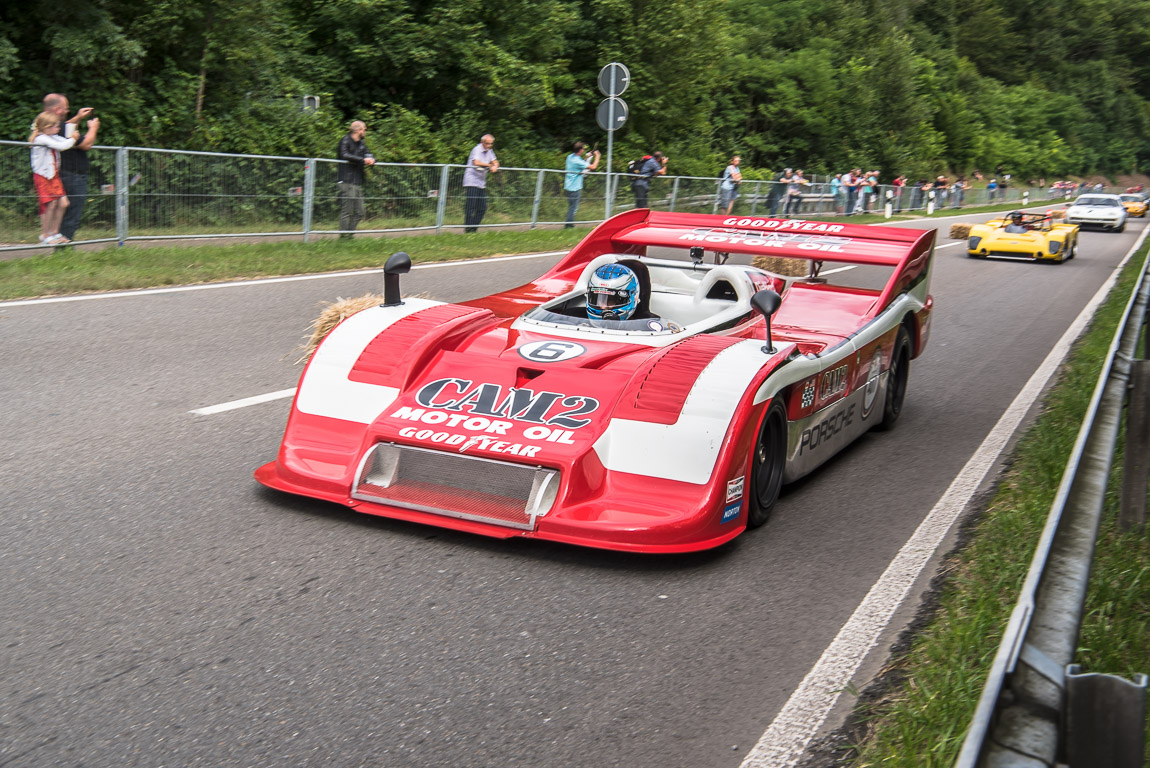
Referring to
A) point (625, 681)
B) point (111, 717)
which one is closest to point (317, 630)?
point (111, 717)

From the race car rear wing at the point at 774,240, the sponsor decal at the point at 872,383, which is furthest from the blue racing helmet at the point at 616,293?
the sponsor decal at the point at 872,383

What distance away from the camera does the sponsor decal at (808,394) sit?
18.0 ft

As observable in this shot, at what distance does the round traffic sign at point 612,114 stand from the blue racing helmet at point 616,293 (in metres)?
14.7

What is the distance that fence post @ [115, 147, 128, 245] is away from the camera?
12775 millimetres

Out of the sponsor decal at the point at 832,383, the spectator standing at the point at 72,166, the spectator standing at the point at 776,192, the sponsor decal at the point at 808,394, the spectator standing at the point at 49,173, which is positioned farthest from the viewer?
the spectator standing at the point at 776,192

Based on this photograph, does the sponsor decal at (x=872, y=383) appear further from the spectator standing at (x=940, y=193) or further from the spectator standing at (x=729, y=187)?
the spectator standing at (x=940, y=193)

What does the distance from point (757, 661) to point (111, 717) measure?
191 cm

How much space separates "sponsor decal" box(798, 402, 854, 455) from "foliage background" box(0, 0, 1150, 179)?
15372 mm

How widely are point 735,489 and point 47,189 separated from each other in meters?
9.73

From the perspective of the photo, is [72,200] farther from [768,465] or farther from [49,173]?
[768,465]

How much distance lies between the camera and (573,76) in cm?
3173

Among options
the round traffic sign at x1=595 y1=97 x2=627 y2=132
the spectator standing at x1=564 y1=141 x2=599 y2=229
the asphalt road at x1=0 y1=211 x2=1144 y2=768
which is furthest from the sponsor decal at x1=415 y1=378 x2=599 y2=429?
the spectator standing at x1=564 y1=141 x2=599 y2=229

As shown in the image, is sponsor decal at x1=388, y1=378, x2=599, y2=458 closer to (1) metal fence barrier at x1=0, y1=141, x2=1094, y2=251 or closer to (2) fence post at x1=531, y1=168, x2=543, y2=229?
(1) metal fence barrier at x1=0, y1=141, x2=1094, y2=251

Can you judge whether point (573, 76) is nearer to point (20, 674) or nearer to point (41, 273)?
point (41, 273)
